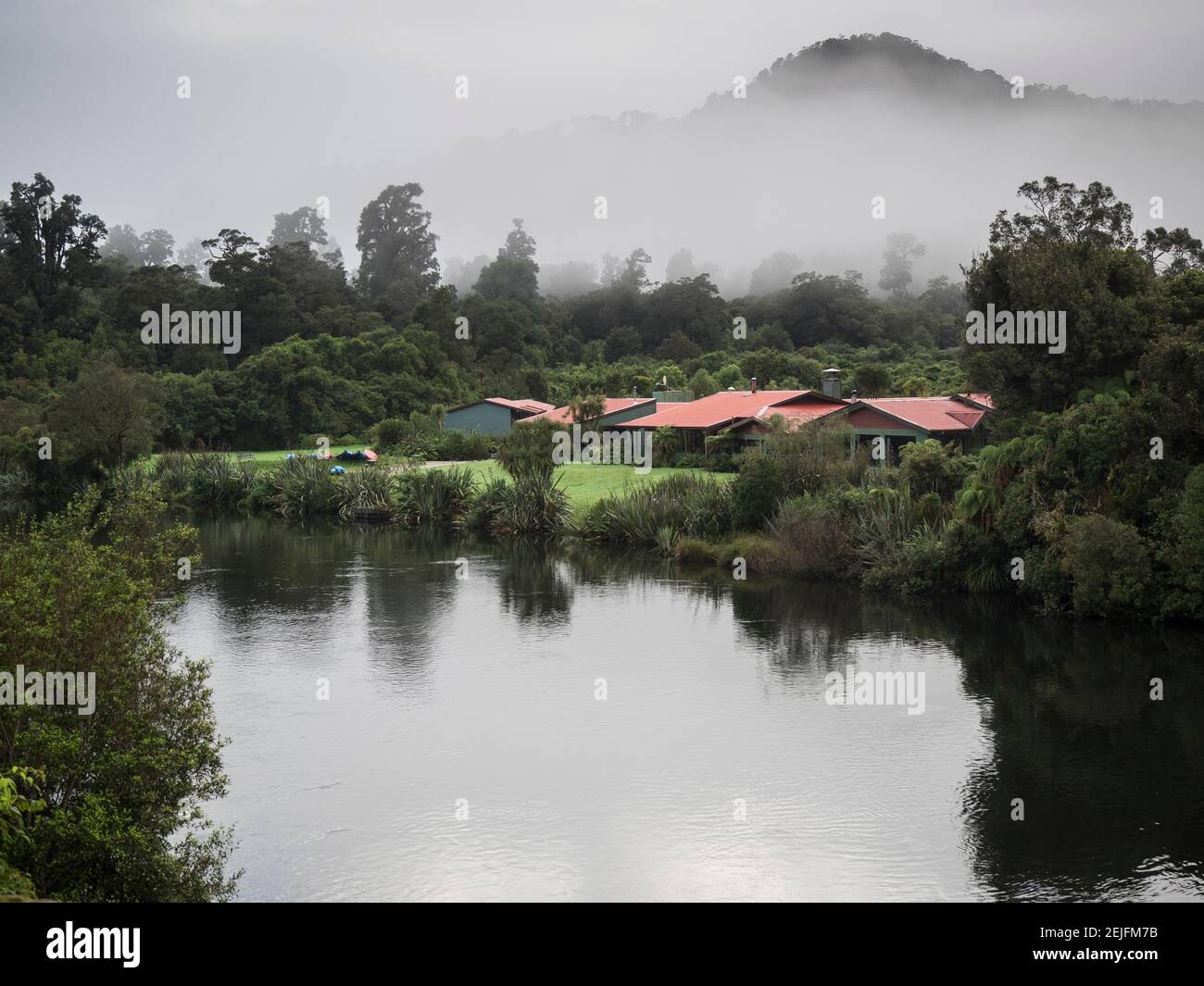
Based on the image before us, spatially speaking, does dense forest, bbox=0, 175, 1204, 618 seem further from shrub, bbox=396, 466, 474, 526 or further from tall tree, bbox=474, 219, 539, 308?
shrub, bbox=396, 466, 474, 526

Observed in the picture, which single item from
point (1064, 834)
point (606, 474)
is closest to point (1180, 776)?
point (1064, 834)

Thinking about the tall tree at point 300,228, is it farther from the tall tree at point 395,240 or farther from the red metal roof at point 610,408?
the red metal roof at point 610,408

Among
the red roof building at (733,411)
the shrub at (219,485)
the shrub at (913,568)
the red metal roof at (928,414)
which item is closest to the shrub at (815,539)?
the shrub at (913,568)

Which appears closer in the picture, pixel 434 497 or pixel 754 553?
pixel 754 553

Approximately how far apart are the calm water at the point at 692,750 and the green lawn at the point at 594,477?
1349cm

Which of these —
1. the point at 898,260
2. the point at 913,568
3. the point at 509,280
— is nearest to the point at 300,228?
the point at 509,280

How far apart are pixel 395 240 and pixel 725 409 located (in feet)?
321

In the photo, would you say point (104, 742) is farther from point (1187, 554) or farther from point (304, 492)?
point (304, 492)

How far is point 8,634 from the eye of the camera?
1120 centimetres

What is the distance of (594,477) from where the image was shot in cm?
4741
